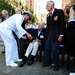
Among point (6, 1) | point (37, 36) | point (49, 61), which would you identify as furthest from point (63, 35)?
point (6, 1)

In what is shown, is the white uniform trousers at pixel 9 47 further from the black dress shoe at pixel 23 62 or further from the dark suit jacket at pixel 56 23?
the dark suit jacket at pixel 56 23

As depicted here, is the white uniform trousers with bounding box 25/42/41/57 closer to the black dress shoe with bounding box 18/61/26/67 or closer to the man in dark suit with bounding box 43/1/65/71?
the black dress shoe with bounding box 18/61/26/67

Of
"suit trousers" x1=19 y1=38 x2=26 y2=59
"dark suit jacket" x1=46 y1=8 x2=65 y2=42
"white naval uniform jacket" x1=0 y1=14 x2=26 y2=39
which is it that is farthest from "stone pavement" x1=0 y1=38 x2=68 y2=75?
"white naval uniform jacket" x1=0 y1=14 x2=26 y2=39

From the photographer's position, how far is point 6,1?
1103 inches

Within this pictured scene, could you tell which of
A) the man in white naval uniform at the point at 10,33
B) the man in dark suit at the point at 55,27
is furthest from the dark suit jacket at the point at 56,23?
the man in white naval uniform at the point at 10,33

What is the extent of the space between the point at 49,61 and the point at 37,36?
112 cm

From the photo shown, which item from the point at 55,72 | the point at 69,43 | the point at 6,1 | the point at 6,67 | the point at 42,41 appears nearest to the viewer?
the point at 69,43

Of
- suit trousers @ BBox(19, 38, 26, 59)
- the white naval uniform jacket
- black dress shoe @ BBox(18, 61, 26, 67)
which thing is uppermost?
the white naval uniform jacket

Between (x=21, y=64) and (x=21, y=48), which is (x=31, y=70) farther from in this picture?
(x=21, y=48)

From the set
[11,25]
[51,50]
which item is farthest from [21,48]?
[51,50]

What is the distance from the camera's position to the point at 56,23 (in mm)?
5832

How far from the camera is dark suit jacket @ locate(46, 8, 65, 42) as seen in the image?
5.73 metres

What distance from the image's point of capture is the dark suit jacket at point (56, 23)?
5730 millimetres

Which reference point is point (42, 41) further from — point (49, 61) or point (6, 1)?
point (6, 1)
